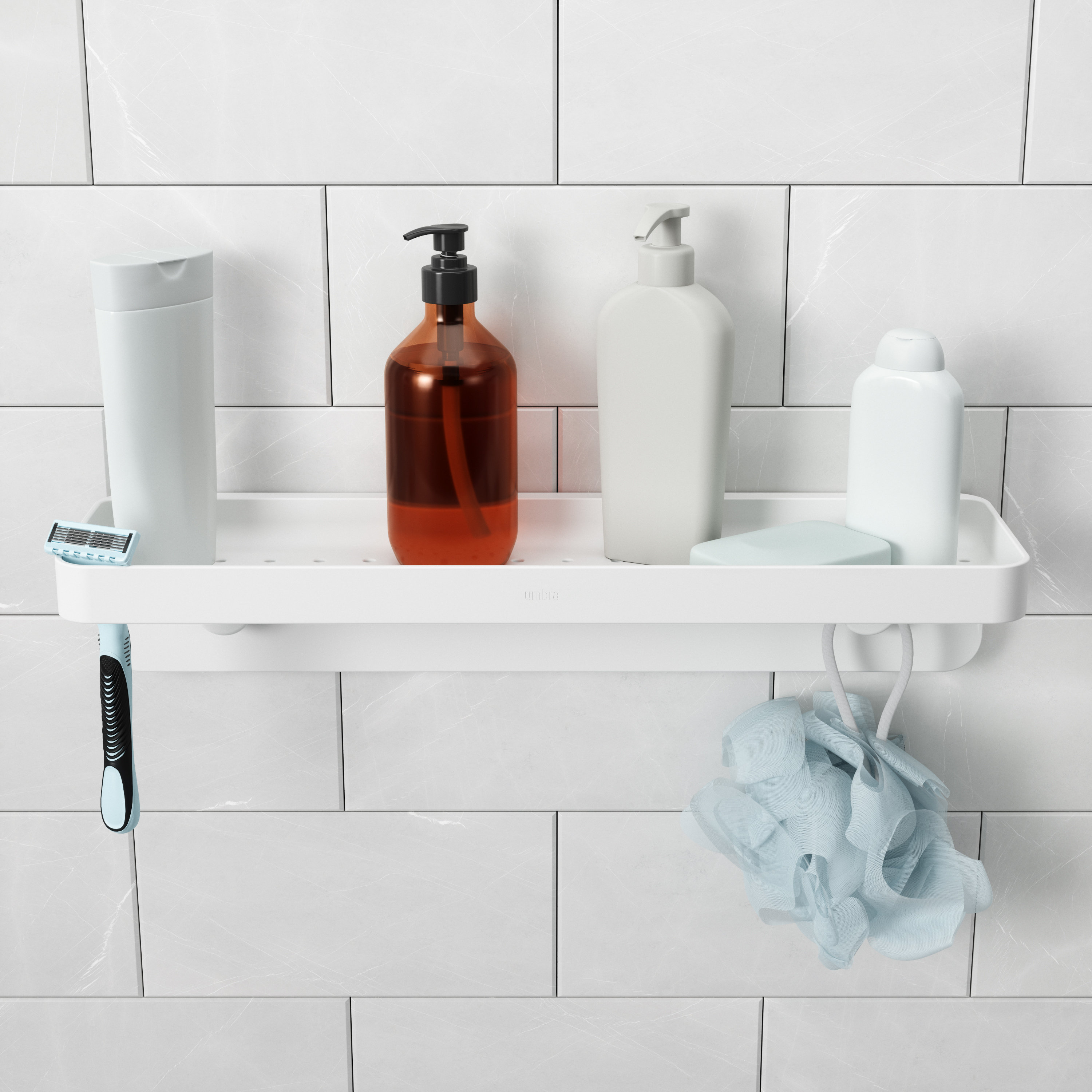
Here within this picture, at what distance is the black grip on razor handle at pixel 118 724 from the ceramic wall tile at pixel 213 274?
0.21m

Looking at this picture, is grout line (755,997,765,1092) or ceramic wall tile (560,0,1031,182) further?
grout line (755,997,765,1092)

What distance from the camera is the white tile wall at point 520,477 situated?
74 cm

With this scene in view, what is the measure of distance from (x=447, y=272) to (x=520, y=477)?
0.58ft

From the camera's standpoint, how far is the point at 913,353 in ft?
2.23

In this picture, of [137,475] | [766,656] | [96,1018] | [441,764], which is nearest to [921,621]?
[766,656]

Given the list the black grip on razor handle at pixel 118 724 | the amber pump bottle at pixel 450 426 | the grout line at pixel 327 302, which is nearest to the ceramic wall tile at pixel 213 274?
the grout line at pixel 327 302

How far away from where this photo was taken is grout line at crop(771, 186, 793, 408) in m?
0.75

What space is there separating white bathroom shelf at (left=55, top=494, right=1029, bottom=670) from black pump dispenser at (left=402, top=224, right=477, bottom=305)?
0.17 meters

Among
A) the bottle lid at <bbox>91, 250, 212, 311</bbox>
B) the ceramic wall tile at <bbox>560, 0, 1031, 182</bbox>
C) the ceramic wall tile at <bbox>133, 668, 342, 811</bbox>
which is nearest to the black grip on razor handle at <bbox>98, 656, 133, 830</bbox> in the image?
the ceramic wall tile at <bbox>133, 668, 342, 811</bbox>

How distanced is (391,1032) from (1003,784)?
51 cm

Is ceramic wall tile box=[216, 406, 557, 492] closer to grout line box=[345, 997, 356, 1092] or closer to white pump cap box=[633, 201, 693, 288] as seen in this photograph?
white pump cap box=[633, 201, 693, 288]

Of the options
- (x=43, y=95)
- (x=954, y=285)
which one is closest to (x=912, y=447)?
(x=954, y=285)

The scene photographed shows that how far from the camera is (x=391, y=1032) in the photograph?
2.92 feet

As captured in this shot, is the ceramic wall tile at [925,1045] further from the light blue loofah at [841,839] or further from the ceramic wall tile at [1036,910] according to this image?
the light blue loofah at [841,839]
